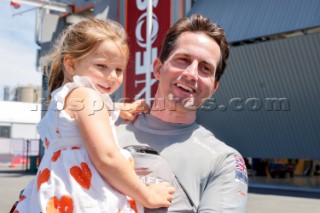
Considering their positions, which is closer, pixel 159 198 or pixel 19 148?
pixel 159 198

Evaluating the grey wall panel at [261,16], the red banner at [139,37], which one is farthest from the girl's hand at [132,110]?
the red banner at [139,37]

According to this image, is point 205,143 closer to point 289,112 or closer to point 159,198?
point 159,198

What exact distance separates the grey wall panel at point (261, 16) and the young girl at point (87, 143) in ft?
48.8

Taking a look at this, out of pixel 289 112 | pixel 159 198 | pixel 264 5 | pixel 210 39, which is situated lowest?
pixel 289 112

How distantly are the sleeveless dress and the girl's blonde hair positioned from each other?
0.54 feet

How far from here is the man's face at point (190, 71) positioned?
244 centimetres

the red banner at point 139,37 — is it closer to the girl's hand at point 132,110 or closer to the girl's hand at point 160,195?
the girl's hand at point 132,110

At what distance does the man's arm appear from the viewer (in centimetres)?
215

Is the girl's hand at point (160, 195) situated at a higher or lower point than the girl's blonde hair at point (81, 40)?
lower

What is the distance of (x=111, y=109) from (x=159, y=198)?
18.4 inches

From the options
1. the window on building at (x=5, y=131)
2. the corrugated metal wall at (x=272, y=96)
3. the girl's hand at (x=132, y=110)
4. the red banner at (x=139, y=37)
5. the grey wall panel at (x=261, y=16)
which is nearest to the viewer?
the girl's hand at (x=132, y=110)

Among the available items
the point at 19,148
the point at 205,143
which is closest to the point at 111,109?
the point at 205,143

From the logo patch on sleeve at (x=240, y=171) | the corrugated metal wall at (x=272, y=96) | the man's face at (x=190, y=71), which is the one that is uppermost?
the man's face at (x=190, y=71)

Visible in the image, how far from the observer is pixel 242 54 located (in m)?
19.3
